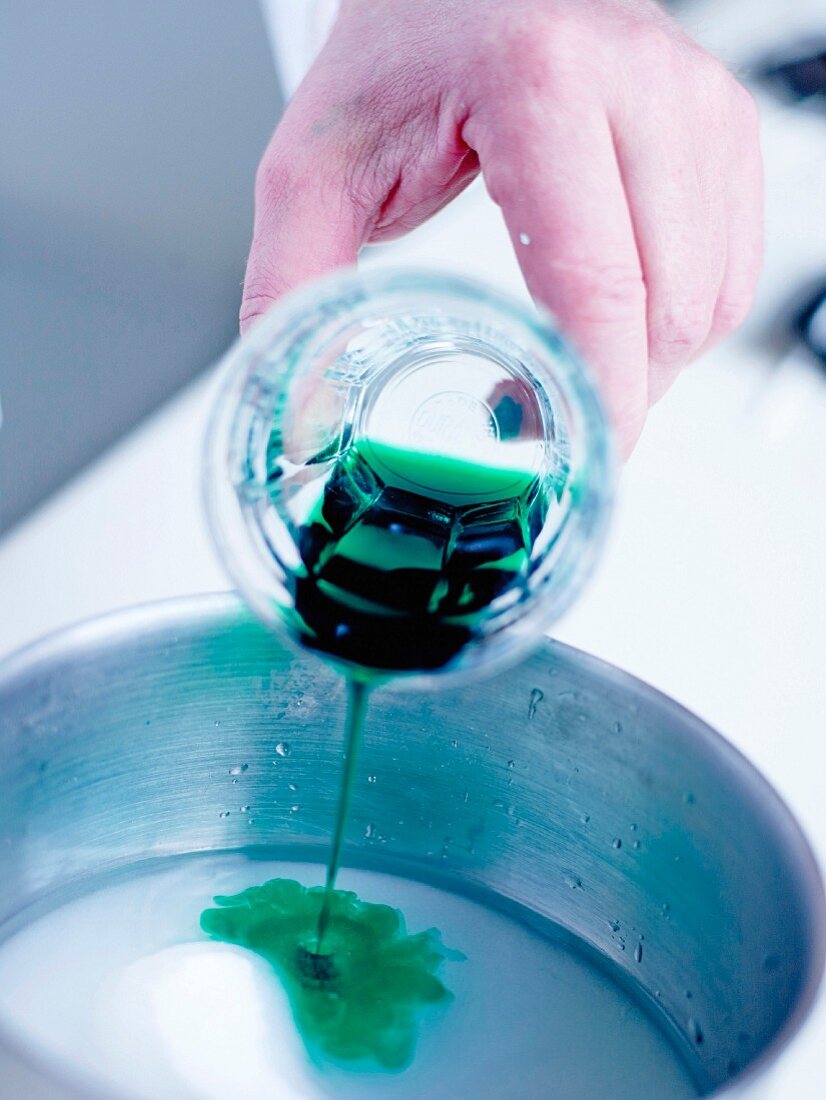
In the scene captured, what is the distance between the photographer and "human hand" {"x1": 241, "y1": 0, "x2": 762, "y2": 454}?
17.4 inches

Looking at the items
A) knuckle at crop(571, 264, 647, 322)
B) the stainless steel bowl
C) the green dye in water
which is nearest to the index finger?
knuckle at crop(571, 264, 647, 322)

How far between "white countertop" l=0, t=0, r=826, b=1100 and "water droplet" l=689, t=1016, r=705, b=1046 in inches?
2.2

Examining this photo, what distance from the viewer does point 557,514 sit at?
1.56ft

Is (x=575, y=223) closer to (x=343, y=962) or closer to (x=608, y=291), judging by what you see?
(x=608, y=291)

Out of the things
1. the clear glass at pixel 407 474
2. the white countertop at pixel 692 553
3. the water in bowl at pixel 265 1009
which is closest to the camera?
the clear glass at pixel 407 474

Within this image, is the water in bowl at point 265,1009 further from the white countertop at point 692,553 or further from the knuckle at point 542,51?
the knuckle at point 542,51

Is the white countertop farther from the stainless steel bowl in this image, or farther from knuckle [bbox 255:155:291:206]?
knuckle [bbox 255:155:291:206]

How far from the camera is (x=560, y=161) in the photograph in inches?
17.2

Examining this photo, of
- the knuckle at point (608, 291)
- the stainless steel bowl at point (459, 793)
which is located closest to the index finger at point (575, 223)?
the knuckle at point (608, 291)

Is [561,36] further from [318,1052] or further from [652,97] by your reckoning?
[318,1052]

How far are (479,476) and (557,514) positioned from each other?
0.05 metres

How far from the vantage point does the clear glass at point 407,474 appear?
41 centimetres

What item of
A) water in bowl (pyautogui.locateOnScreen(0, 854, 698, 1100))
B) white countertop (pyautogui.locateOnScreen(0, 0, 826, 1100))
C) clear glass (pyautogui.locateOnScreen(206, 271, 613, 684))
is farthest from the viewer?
white countertop (pyautogui.locateOnScreen(0, 0, 826, 1100))

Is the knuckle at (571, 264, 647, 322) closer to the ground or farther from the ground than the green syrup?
farther from the ground
